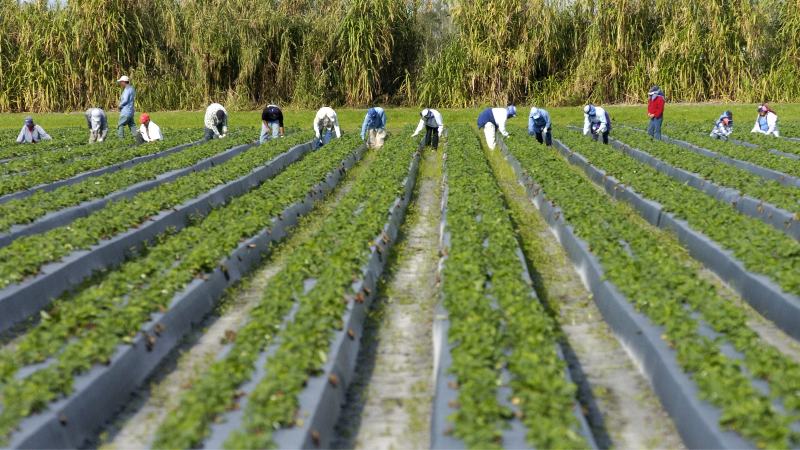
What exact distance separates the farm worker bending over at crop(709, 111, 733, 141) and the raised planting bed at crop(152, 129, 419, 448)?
1383cm

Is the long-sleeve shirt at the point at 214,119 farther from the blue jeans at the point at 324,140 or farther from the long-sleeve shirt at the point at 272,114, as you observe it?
the blue jeans at the point at 324,140

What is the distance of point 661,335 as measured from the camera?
5582mm

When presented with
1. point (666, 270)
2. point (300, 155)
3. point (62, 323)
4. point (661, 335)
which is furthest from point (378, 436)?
point (300, 155)

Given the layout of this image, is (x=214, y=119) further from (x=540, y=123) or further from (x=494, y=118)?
(x=540, y=123)

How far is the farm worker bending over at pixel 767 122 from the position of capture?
1864 centimetres

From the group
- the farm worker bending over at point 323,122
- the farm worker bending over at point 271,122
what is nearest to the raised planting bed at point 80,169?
the farm worker bending over at point 271,122

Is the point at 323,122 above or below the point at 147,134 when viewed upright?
above

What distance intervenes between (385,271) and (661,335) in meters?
3.53

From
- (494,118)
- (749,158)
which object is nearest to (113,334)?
(749,158)

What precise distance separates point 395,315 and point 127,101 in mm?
14150

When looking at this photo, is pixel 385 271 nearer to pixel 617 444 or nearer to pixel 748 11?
pixel 617 444

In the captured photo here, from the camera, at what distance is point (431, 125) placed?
19.7 m

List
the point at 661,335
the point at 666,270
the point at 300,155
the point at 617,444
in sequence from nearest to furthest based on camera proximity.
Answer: the point at 617,444 < the point at 661,335 < the point at 666,270 < the point at 300,155

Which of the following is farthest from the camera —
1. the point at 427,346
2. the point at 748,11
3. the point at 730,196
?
the point at 748,11
